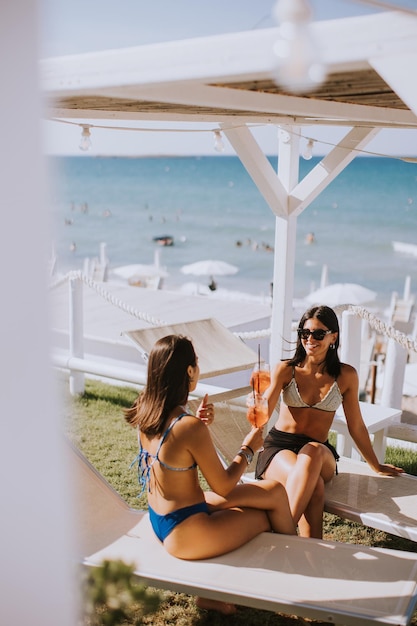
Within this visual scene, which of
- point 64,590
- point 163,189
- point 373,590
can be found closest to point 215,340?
point 373,590

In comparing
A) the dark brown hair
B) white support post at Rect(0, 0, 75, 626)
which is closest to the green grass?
the dark brown hair

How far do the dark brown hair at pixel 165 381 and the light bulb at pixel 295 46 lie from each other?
55.9 inches

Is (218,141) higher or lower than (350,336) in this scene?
higher

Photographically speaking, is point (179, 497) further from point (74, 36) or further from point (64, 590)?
point (74, 36)

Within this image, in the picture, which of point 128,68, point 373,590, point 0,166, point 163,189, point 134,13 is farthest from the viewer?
point 163,189

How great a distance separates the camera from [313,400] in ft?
11.8

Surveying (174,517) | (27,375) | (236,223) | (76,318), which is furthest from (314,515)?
(236,223)

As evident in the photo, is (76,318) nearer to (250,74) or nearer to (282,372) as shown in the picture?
(282,372)

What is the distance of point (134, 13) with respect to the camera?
3581 cm

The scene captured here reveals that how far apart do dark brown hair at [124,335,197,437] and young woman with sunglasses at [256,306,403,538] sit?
86 cm

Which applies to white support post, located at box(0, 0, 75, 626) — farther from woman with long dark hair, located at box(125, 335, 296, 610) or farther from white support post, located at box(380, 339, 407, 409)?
white support post, located at box(380, 339, 407, 409)

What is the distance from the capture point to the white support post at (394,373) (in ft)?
17.2

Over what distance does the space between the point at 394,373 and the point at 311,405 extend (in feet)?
6.54

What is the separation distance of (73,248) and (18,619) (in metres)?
37.7
